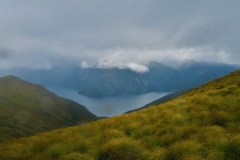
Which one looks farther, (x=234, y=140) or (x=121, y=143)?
(x=121, y=143)

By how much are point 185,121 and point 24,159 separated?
6.86 metres

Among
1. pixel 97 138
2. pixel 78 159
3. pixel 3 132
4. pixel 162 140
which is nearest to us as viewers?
pixel 78 159

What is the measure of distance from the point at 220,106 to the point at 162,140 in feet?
18.9

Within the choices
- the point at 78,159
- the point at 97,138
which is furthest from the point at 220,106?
the point at 78,159

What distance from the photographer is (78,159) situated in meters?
5.54

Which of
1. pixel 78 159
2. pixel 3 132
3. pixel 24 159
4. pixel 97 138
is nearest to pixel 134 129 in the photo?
pixel 97 138

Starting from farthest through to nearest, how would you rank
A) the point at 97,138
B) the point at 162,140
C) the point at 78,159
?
the point at 97,138
the point at 162,140
the point at 78,159

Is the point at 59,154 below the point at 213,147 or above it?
above

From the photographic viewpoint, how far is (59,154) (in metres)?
6.31

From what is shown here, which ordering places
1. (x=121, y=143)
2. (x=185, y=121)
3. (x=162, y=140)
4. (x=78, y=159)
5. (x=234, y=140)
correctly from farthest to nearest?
1. (x=185, y=121)
2. (x=162, y=140)
3. (x=121, y=143)
4. (x=78, y=159)
5. (x=234, y=140)

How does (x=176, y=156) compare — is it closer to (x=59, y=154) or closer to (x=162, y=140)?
(x=162, y=140)

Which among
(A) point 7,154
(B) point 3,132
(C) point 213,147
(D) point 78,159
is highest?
(B) point 3,132

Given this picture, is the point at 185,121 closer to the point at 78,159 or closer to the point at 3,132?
the point at 78,159

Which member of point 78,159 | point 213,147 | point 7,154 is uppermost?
point 7,154
